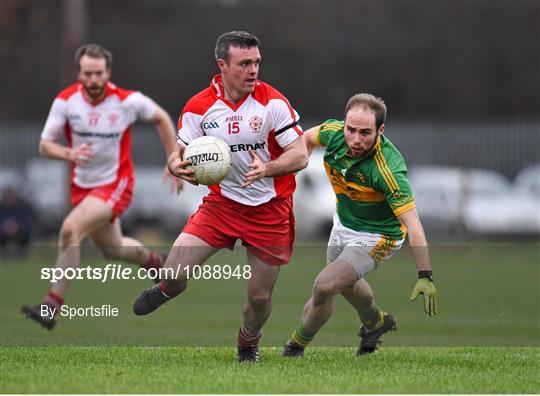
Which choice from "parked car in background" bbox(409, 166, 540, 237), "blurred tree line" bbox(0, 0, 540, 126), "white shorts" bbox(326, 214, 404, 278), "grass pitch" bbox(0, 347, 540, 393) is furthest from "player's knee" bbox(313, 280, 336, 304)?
"blurred tree line" bbox(0, 0, 540, 126)

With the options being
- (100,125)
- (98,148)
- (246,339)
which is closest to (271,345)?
(246,339)

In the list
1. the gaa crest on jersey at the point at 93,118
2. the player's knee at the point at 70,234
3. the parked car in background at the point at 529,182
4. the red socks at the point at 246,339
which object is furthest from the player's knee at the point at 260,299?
the parked car in background at the point at 529,182

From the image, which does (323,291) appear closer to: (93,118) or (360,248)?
(360,248)

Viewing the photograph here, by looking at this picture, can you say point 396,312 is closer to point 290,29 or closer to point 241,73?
point 241,73

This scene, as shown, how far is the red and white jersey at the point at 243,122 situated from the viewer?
8148 millimetres

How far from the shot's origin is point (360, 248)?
27.8 feet

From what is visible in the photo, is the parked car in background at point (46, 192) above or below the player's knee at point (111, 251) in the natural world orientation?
below

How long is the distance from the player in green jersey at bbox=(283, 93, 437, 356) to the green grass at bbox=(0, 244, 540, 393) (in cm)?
32

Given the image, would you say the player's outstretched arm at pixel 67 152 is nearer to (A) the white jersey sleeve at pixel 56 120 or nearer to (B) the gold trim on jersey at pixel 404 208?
(A) the white jersey sleeve at pixel 56 120

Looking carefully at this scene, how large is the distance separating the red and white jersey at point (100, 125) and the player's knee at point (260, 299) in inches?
A: 132

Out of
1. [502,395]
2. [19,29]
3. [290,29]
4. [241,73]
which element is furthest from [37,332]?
[290,29]

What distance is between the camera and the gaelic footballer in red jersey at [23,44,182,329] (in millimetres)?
10805

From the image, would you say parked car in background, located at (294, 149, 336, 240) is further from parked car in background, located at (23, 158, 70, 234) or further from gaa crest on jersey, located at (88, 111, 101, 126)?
gaa crest on jersey, located at (88, 111, 101, 126)

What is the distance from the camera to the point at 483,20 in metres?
45.2
